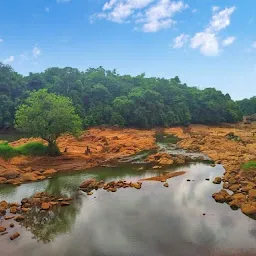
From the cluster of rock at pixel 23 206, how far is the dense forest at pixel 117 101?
48.8 metres

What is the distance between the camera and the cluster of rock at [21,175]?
1261 inches

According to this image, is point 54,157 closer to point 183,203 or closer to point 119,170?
point 119,170

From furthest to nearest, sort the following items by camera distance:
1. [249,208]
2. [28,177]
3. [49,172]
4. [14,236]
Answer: [49,172] < [28,177] < [249,208] < [14,236]

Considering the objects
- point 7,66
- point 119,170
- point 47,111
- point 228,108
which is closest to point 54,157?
point 47,111

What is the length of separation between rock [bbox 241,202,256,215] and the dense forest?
52274 mm

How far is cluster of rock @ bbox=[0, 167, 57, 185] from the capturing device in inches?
1261

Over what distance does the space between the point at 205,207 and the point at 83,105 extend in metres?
58.6

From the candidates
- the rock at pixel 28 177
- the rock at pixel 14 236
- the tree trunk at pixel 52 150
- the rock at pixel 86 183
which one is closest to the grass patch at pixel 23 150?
the tree trunk at pixel 52 150

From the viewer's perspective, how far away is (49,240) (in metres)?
19.7

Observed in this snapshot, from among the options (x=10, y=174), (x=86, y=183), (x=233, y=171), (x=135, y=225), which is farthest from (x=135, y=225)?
(x=10, y=174)

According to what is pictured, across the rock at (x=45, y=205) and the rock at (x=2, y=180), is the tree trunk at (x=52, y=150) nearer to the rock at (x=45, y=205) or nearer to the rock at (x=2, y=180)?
the rock at (x=2, y=180)

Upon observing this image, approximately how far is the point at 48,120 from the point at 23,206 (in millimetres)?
16452

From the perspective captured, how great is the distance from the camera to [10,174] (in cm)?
3322

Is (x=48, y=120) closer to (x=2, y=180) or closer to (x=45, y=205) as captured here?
(x=2, y=180)
